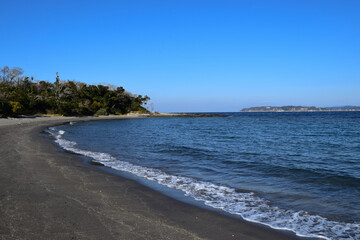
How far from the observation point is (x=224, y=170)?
10.8 metres

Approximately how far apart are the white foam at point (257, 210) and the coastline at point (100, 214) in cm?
49

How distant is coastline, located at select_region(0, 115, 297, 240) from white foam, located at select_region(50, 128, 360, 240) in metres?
0.49

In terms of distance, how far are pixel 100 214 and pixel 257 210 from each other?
11.8ft

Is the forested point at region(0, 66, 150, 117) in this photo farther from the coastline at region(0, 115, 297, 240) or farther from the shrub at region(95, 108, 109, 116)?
the coastline at region(0, 115, 297, 240)

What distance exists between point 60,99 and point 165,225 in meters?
74.1

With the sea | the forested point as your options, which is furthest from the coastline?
the forested point

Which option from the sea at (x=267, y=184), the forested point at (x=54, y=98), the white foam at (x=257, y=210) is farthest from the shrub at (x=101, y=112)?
the white foam at (x=257, y=210)

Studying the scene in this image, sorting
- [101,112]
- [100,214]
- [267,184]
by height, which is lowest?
[267,184]

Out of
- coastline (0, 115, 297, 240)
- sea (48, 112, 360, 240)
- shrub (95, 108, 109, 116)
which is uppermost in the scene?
shrub (95, 108, 109, 116)

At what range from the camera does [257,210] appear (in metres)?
6.19

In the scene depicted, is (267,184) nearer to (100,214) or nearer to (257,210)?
(257,210)

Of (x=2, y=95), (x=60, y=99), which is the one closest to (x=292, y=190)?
(x=2, y=95)

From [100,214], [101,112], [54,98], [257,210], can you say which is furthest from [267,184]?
[101,112]

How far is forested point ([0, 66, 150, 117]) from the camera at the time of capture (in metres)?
50.0
